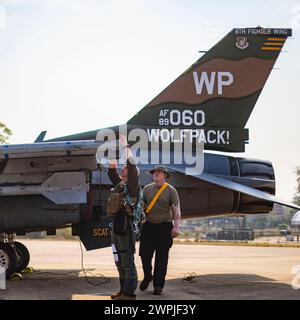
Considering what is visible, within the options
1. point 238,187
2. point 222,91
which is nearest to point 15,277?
point 238,187

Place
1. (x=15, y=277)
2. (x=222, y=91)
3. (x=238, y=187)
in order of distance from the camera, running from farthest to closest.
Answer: (x=222, y=91) → (x=238, y=187) → (x=15, y=277)

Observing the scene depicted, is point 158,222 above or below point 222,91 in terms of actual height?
below

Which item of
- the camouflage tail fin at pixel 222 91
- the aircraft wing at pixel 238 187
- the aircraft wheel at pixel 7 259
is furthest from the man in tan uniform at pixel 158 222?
the camouflage tail fin at pixel 222 91

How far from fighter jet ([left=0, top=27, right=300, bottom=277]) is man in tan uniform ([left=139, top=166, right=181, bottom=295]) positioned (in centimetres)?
121

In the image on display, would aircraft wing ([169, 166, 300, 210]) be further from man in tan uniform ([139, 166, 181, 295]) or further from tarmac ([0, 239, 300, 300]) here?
man in tan uniform ([139, 166, 181, 295])

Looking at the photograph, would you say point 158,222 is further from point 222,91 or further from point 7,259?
point 222,91

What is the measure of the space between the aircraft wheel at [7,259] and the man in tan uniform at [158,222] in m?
2.64

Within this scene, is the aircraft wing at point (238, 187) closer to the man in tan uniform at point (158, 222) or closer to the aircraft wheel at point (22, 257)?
the man in tan uniform at point (158, 222)

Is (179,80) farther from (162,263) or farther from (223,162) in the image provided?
(162,263)

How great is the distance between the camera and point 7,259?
945 cm

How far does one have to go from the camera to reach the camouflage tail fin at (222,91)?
36.7 feet

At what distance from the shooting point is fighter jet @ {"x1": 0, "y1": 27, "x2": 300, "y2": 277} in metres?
9.30

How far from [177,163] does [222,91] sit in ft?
6.36

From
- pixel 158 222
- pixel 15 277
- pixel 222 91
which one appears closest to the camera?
pixel 158 222
